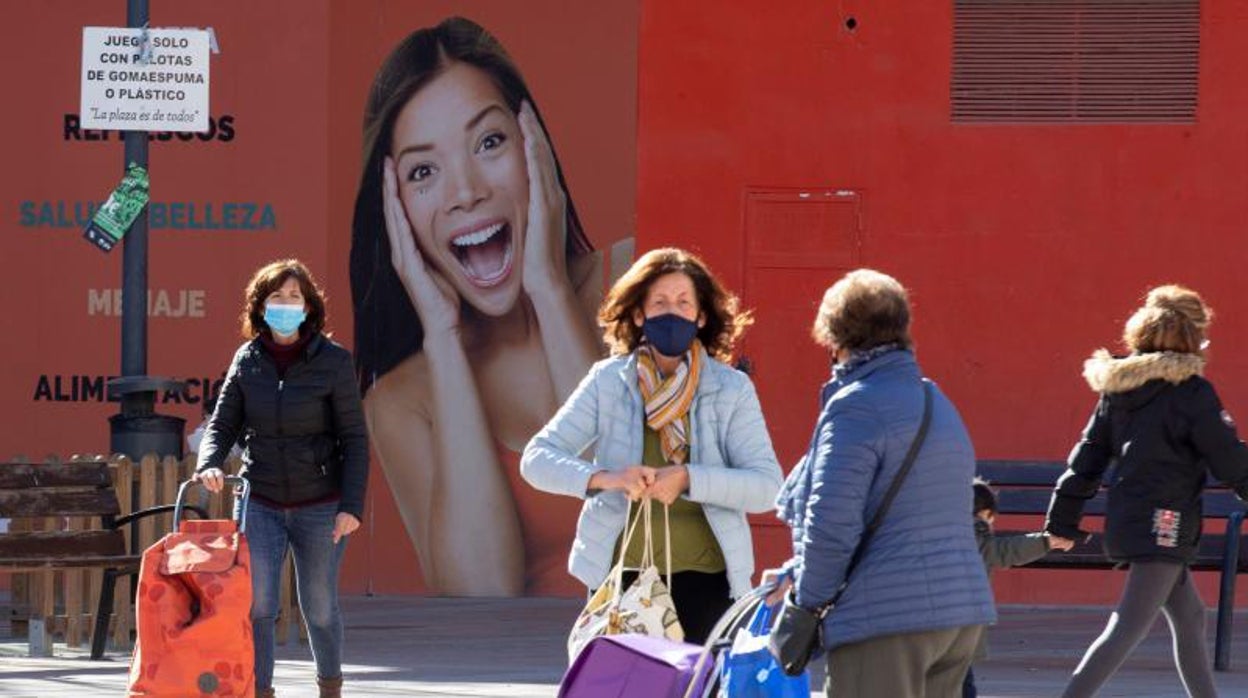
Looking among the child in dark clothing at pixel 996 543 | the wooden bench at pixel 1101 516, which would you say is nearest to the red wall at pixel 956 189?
the wooden bench at pixel 1101 516

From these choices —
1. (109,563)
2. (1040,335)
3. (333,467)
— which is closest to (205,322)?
(109,563)

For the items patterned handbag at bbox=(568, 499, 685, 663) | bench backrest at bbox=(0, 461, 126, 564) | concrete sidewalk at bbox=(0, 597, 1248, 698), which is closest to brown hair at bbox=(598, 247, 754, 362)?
patterned handbag at bbox=(568, 499, 685, 663)

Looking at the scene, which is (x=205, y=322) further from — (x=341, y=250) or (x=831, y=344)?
(x=831, y=344)

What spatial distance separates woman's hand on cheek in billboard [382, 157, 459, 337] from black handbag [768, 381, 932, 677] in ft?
29.8

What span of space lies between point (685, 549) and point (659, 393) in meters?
0.47

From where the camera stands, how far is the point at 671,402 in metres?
7.30

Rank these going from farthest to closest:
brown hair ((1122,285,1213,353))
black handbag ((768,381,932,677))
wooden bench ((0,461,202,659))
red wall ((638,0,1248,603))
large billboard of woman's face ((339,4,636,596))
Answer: large billboard of woman's face ((339,4,636,596)) → red wall ((638,0,1248,603)) → wooden bench ((0,461,202,659)) → brown hair ((1122,285,1213,353)) → black handbag ((768,381,932,677))

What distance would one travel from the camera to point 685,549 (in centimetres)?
727

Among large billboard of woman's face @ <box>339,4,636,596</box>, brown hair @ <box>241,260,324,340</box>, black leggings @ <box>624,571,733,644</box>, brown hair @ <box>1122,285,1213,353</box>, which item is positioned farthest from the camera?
large billboard of woman's face @ <box>339,4,636,596</box>

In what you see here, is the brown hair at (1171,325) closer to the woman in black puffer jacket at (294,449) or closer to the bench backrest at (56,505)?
the woman in black puffer jacket at (294,449)

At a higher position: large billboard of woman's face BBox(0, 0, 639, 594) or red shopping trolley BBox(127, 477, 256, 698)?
large billboard of woman's face BBox(0, 0, 639, 594)

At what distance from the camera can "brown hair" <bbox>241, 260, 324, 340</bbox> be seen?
9.41 metres

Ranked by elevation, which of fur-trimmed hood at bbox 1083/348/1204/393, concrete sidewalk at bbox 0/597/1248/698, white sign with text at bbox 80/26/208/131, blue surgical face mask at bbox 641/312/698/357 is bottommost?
concrete sidewalk at bbox 0/597/1248/698

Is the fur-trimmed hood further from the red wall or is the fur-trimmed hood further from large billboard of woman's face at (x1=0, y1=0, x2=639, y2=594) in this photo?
large billboard of woman's face at (x1=0, y1=0, x2=639, y2=594)
